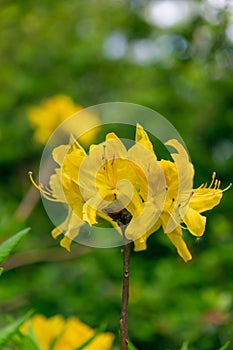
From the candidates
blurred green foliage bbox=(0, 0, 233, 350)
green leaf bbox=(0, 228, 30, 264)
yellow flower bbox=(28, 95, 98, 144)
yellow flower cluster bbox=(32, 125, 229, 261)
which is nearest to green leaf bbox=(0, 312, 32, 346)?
green leaf bbox=(0, 228, 30, 264)

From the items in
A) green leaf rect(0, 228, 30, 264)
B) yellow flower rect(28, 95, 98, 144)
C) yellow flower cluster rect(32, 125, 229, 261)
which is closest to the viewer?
yellow flower cluster rect(32, 125, 229, 261)

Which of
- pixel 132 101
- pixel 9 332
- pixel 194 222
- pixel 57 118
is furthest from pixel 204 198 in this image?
pixel 132 101

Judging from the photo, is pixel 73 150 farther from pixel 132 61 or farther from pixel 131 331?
pixel 132 61

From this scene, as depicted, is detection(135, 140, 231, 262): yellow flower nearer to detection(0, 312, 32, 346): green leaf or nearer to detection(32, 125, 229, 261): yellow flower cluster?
detection(32, 125, 229, 261): yellow flower cluster

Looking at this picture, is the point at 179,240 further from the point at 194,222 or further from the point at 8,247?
the point at 8,247

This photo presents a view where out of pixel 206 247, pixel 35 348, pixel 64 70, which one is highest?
pixel 35 348

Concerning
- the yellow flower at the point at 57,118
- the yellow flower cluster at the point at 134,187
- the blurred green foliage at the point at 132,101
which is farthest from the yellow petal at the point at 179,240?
the yellow flower at the point at 57,118

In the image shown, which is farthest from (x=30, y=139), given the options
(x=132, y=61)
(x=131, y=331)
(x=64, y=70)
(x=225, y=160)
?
(x=131, y=331)
